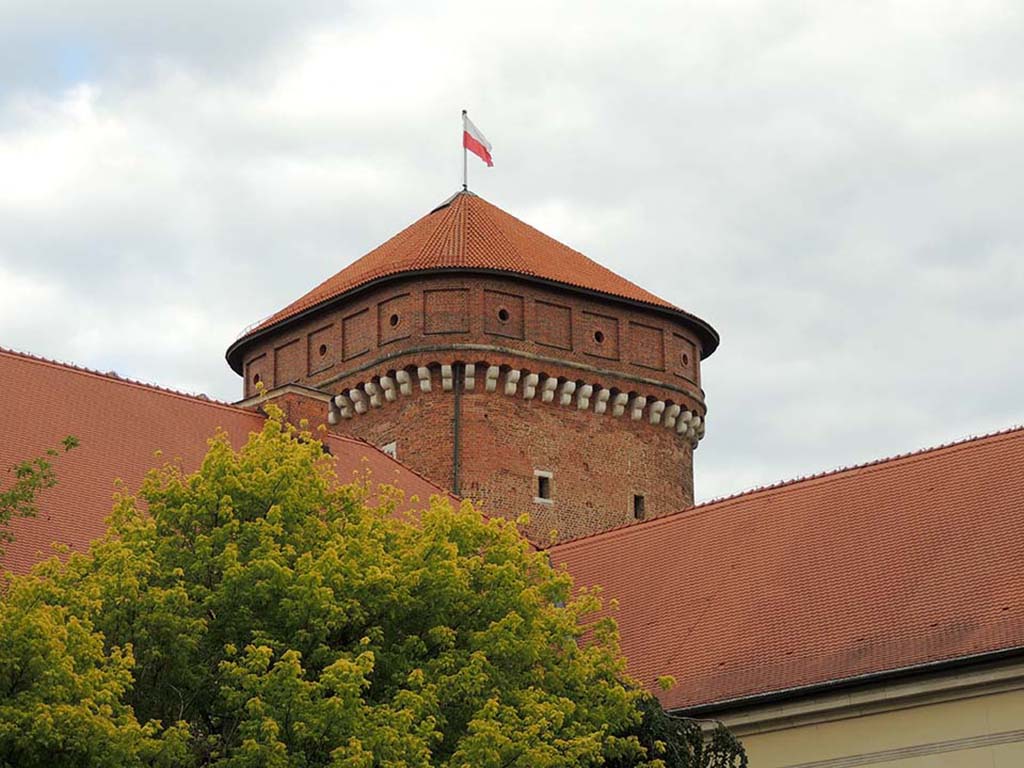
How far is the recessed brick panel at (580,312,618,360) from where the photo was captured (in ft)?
146

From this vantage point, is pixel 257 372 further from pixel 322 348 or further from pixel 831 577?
pixel 831 577

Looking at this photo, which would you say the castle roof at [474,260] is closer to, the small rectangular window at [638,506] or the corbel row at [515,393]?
the corbel row at [515,393]

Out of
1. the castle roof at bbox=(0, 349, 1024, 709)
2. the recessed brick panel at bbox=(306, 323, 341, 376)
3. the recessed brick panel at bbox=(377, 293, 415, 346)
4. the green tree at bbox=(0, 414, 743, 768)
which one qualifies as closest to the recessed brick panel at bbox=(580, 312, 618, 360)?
the recessed brick panel at bbox=(377, 293, 415, 346)

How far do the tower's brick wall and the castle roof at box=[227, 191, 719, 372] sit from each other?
0.98 feet

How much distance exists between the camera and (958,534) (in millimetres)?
29562

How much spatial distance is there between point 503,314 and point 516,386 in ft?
5.92

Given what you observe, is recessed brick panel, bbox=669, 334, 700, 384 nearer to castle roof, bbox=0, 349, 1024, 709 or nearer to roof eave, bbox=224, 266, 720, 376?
roof eave, bbox=224, 266, 720, 376

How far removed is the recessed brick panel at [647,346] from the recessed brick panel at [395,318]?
5.31 metres

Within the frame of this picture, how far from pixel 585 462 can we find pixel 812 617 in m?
14.3

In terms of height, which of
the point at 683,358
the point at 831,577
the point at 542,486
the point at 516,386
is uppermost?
the point at 683,358

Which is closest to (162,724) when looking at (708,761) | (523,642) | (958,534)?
(523,642)

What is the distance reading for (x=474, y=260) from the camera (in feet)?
144

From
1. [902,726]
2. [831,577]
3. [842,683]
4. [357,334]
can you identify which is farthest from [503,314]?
[902,726]

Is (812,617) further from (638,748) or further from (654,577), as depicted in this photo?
(638,748)
